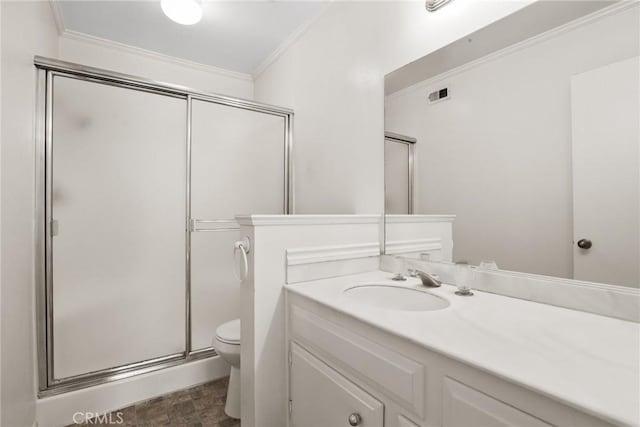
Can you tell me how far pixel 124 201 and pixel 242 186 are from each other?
76cm

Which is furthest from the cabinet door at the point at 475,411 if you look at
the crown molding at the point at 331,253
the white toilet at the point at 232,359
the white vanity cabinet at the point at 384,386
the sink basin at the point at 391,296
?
the white toilet at the point at 232,359

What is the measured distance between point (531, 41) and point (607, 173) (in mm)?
510

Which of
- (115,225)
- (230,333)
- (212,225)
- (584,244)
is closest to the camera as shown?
(584,244)

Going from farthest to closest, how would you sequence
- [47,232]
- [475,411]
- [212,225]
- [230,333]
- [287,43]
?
[287,43]
[212,225]
[230,333]
[47,232]
[475,411]

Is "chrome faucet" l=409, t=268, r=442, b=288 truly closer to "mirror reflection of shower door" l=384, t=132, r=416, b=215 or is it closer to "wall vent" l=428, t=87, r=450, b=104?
"mirror reflection of shower door" l=384, t=132, r=416, b=215

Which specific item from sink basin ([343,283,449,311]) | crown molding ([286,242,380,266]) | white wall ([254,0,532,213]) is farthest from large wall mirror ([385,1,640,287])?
crown molding ([286,242,380,266])

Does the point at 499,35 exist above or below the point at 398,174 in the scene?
above

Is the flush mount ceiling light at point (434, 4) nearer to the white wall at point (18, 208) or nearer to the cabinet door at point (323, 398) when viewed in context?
the cabinet door at point (323, 398)

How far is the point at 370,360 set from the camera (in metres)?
0.84

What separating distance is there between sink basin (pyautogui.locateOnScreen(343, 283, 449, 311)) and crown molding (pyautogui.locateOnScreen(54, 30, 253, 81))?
2.60 meters

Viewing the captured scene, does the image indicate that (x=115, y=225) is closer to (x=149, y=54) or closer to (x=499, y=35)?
(x=149, y=54)

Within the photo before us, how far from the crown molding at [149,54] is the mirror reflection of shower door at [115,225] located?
0.90 meters

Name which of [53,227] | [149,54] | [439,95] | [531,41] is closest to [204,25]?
[149,54]

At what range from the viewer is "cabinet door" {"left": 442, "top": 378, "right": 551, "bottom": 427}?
1.79 ft
